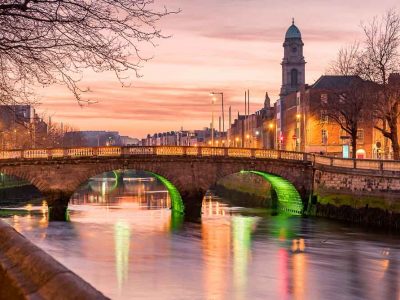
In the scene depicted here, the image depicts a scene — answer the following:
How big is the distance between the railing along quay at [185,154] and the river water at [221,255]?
4627 mm

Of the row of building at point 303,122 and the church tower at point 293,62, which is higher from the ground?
the church tower at point 293,62

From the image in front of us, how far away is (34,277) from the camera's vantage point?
601 centimetres

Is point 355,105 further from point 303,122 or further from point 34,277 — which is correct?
point 34,277

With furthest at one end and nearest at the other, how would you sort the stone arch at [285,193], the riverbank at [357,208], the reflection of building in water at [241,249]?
the stone arch at [285,193] < the riverbank at [357,208] < the reflection of building in water at [241,249]

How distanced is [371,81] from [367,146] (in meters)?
35.4

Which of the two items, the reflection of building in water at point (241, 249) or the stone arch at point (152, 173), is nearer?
the reflection of building in water at point (241, 249)

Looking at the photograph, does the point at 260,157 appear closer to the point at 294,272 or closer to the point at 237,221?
the point at 237,221

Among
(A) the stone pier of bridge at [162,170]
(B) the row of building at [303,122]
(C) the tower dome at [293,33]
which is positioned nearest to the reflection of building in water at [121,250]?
(A) the stone pier of bridge at [162,170]

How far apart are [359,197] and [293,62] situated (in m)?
79.2

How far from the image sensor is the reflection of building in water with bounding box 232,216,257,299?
81.1ft

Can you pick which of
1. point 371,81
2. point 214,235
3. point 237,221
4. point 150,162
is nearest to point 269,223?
point 237,221

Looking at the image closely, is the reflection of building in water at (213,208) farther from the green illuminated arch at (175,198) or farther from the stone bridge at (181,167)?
the stone bridge at (181,167)

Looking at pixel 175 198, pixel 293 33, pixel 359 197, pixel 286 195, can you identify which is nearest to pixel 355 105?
pixel 286 195

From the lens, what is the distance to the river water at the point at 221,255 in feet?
79.0
